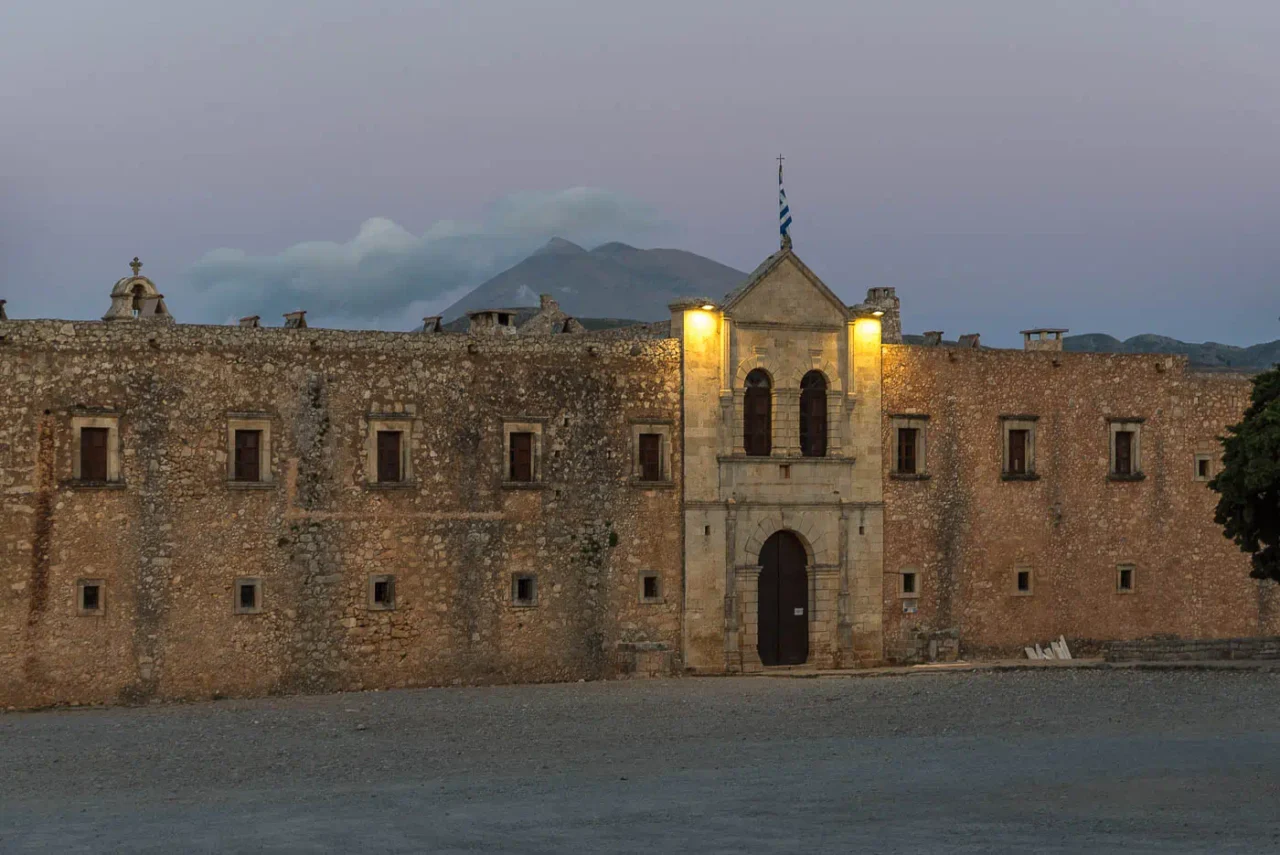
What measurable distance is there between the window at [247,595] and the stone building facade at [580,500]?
40mm

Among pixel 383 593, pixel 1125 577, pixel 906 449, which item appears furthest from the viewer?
pixel 1125 577

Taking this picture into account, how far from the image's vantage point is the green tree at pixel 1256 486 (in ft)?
88.1

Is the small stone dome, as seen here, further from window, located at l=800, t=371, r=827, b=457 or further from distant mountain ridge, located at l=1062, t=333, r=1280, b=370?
distant mountain ridge, located at l=1062, t=333, r=1280, b=370

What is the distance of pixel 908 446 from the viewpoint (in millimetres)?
38750

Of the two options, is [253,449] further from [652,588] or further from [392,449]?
[652,588]

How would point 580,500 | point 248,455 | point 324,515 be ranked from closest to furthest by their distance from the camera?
1. point 248,455
2. point 324,515
3. point 580,500

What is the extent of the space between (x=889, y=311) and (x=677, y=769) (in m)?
23.4

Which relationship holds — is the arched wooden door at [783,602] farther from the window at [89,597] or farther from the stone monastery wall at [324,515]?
the window at [89,597]

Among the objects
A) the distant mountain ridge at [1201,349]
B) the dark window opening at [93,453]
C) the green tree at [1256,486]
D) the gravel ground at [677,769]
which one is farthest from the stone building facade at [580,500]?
the distant mountain ridge at [1201,349]

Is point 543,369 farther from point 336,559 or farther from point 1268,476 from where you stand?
point 1268,476

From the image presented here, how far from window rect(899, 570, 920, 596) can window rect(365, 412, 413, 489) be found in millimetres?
9945

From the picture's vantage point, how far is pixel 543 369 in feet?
116

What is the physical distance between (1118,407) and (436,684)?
1509 centimetres

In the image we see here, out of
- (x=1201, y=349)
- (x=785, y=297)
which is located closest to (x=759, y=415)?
(x=785, y=297)
